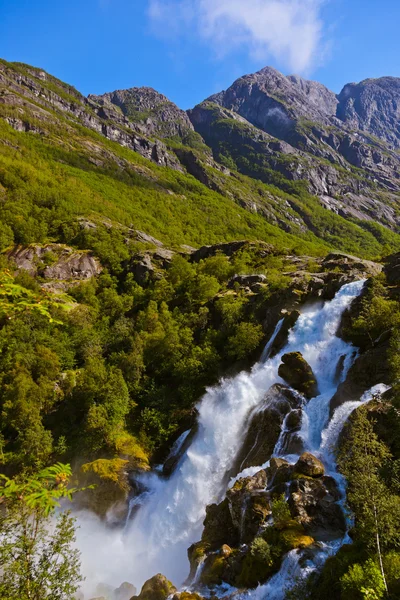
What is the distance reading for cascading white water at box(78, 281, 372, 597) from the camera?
86.3 feet

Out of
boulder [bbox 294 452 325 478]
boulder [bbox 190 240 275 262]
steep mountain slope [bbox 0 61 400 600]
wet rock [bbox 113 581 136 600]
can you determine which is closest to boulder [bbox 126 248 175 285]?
steep mountain slope [bbox 0 61 400 600]

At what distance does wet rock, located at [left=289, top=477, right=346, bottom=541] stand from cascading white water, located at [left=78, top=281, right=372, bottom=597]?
5.72 metres

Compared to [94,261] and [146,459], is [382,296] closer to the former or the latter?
[146,459]

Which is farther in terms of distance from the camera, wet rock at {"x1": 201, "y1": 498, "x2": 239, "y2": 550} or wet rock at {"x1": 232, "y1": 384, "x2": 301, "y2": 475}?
wet rock at {"x1": 232, "y1": 384, "x2": 301, "y2": 475}

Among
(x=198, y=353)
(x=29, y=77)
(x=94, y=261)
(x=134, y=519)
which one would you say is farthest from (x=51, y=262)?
(x=29, y=77)

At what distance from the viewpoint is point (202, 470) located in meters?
31.9

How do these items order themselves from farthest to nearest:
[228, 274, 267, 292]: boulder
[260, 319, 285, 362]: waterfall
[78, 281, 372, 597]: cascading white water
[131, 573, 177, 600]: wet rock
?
[228, 274, 267, 292]: boulder → [260, 319, 285, 362]: waterfall → [78, 281, 372, 597]: cascading white water → [131, 573, 177, 600]: wet rock

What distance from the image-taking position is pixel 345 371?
31453 millimetres

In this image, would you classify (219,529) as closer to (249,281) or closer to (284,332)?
(284,332)

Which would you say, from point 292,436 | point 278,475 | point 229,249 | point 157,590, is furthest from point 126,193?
point 157,590

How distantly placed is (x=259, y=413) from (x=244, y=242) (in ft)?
205

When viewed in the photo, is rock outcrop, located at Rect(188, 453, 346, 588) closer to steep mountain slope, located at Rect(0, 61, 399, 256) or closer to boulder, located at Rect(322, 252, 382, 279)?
boulder, located at Rect(322, 252, 382, 279)

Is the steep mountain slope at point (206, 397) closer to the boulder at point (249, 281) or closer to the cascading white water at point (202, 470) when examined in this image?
the cascading white water at point (202, 470)

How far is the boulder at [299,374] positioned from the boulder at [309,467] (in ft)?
29.8
